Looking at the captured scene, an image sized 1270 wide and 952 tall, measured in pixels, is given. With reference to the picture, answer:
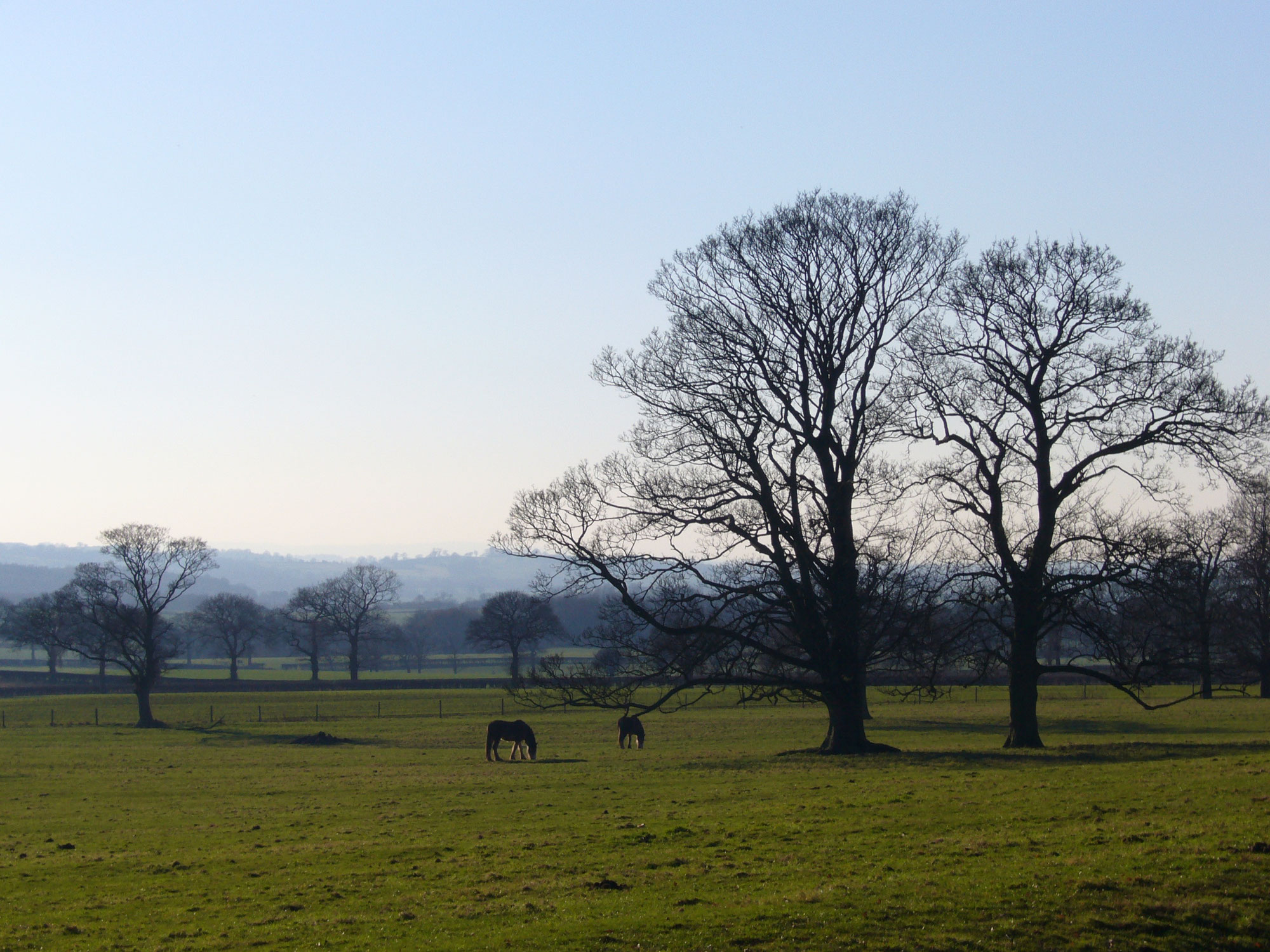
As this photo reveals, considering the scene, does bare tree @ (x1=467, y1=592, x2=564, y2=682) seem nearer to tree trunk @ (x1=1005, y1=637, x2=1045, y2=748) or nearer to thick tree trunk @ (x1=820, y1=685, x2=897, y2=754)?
thick tree trunk @ (x1=820, y1=685, x2=897, y2=754)

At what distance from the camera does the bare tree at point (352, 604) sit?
105938 mm

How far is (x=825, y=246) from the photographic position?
27906 mm

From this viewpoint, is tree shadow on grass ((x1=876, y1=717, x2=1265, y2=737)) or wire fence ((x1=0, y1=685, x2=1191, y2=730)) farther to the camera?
wire fence ((x1=0, y1=685, x2=1191, y2=730))

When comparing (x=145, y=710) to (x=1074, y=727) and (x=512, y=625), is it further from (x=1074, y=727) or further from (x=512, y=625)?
(x=1074, y=727)

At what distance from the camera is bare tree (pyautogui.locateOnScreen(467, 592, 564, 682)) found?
94750 mm

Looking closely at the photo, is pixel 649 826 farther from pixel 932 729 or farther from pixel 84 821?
pixel 932 729

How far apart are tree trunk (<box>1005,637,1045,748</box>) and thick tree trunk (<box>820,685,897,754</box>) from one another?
349 cm

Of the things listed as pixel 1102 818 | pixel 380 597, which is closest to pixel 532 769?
pixel 1102 818

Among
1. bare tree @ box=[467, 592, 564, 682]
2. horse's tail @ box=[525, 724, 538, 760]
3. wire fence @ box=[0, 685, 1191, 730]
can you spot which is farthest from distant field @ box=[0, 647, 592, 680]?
horse's tail @ box=[525, 724, 538, 760]

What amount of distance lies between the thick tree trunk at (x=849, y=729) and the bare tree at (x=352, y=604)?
7878cm

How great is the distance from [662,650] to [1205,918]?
56.3 feet

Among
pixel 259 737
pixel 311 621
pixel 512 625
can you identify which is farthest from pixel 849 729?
pixel 311 621

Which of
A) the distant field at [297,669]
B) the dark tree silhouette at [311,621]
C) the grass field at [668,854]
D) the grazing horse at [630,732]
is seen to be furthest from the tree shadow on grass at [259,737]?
the distant field at [297,669]

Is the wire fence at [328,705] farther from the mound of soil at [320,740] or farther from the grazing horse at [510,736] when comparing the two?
the grazing horse at [510,736]
